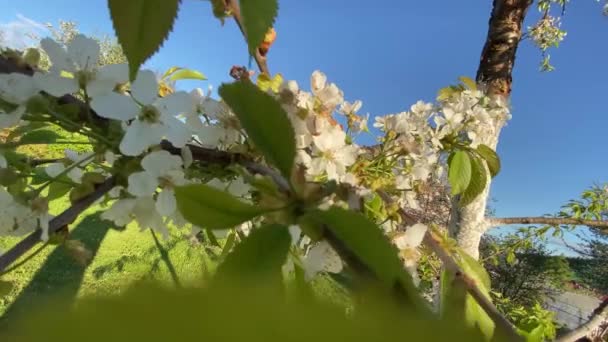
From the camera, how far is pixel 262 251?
0.24 m

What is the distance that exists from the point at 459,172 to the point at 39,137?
57 centimetres

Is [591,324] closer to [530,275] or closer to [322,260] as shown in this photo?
[322,260]

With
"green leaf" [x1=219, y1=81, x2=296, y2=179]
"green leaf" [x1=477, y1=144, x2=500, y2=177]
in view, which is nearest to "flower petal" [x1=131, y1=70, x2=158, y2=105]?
"green leaf" [x1=219, y1=81, x2=296, y2=179]

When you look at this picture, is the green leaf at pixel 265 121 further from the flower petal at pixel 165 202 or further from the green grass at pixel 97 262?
the green grass at pixel 97 262

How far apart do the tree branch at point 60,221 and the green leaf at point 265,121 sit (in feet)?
0.44

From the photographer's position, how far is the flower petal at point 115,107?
379mm

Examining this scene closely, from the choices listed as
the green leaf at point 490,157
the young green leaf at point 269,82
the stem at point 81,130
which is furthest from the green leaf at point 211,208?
the green leaf at point 490,157

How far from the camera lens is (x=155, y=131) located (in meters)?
0.38

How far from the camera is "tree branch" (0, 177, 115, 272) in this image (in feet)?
0.98

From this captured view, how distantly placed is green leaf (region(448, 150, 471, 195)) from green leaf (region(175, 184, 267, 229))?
0.54 m

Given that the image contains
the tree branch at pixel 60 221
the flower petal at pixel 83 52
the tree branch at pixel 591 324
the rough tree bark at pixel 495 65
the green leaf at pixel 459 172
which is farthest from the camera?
the rough tree bark at pixel 495 65

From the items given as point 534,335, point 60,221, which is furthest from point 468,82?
point 60,221

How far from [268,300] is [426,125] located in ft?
2.41

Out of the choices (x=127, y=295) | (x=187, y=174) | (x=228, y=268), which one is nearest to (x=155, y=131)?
(x=187, y=174)
